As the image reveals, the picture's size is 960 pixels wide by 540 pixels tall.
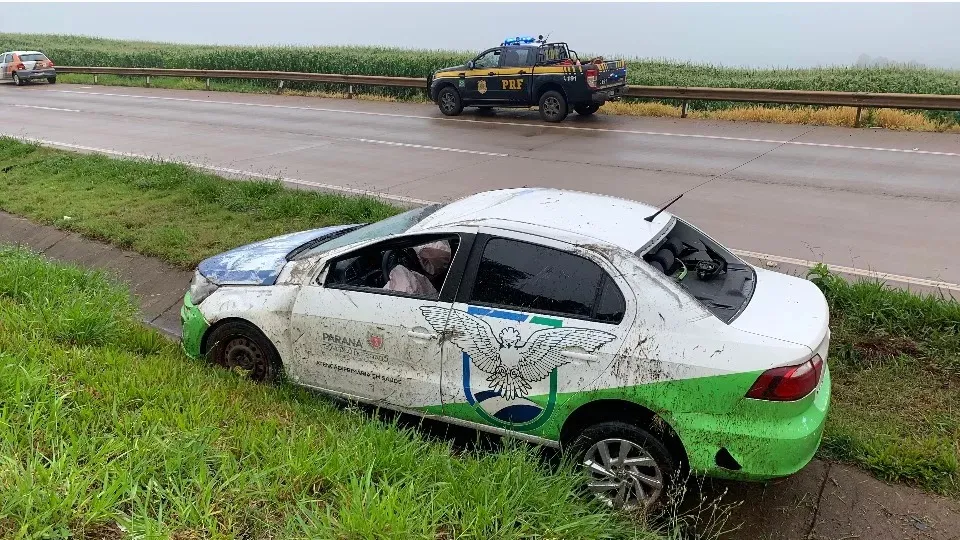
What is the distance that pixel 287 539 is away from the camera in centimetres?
281

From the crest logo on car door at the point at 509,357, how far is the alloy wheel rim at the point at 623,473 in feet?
1.17

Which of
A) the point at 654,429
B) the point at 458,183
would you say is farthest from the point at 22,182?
the point at 654,429

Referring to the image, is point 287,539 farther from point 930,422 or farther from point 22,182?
point 22,182

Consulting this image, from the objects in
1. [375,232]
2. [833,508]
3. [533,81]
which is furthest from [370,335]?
[533,81]

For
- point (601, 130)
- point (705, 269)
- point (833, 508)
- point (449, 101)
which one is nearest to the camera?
point (833, 508)

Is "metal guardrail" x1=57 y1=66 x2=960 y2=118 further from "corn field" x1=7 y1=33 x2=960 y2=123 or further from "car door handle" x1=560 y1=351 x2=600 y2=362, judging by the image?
"car door handle" x1=560 y1=351 x2=600 y2=362

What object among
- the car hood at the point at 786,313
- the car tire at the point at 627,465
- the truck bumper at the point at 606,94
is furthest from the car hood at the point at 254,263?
the truck bumper at the point at 606,94

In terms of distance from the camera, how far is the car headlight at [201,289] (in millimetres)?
5301

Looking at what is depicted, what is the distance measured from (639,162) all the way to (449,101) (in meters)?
7.91

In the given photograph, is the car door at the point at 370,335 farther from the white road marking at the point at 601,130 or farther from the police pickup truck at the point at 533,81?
the police pickup truck at the point at 533,81

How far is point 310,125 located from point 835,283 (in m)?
14.3

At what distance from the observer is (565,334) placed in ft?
13.0

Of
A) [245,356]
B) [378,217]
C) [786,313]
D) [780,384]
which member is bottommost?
[245,356]

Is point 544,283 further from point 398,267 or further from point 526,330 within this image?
point 398,267
